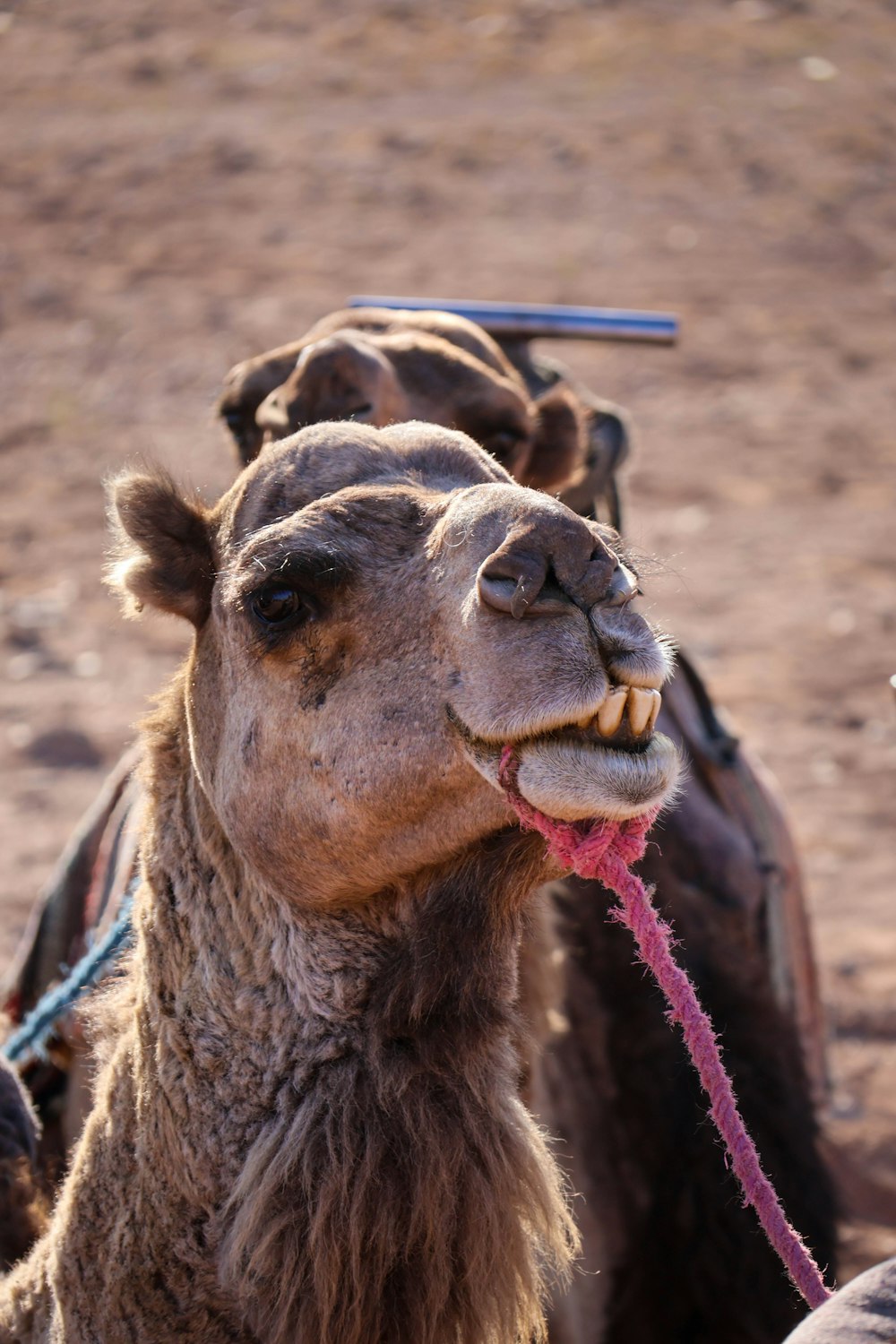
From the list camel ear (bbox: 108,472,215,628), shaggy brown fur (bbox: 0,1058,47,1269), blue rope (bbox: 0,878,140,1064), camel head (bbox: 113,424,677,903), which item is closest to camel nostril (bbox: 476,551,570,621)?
camel head (bbox: 113,424,677,903)

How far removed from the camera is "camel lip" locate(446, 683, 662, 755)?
Answer: 197 centimetres

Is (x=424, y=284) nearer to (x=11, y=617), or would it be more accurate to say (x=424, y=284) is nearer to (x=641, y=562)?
(x=11, y=617)

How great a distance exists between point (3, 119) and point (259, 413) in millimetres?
15935

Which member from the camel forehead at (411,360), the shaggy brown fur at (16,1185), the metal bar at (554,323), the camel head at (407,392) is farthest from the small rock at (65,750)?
the shaggy brown fur at (16,1185)

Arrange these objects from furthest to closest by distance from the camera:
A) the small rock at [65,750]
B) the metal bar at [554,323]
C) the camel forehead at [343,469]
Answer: the small rock at [65,750], the metal bar at [554,323], the camel forehead at [343,469]

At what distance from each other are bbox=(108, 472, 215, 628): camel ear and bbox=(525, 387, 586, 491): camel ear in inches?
57.1

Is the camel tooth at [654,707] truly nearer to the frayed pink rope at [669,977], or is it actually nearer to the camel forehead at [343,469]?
the frayed pink rope at [669,977]

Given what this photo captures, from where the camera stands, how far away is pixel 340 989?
2326 mm

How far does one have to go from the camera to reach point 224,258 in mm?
15578

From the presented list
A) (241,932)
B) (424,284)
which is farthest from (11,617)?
(241,932)

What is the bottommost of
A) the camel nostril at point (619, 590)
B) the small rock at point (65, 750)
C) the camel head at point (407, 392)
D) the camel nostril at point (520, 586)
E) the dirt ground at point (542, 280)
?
the dirt ground at point (542, 280)

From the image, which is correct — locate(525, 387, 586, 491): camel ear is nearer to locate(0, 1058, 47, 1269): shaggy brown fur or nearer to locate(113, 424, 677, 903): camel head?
locate(113, 424, 677, 903): camel head

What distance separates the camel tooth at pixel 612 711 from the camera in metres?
1.97

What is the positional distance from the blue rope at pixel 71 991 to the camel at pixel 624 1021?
43 centimetres
